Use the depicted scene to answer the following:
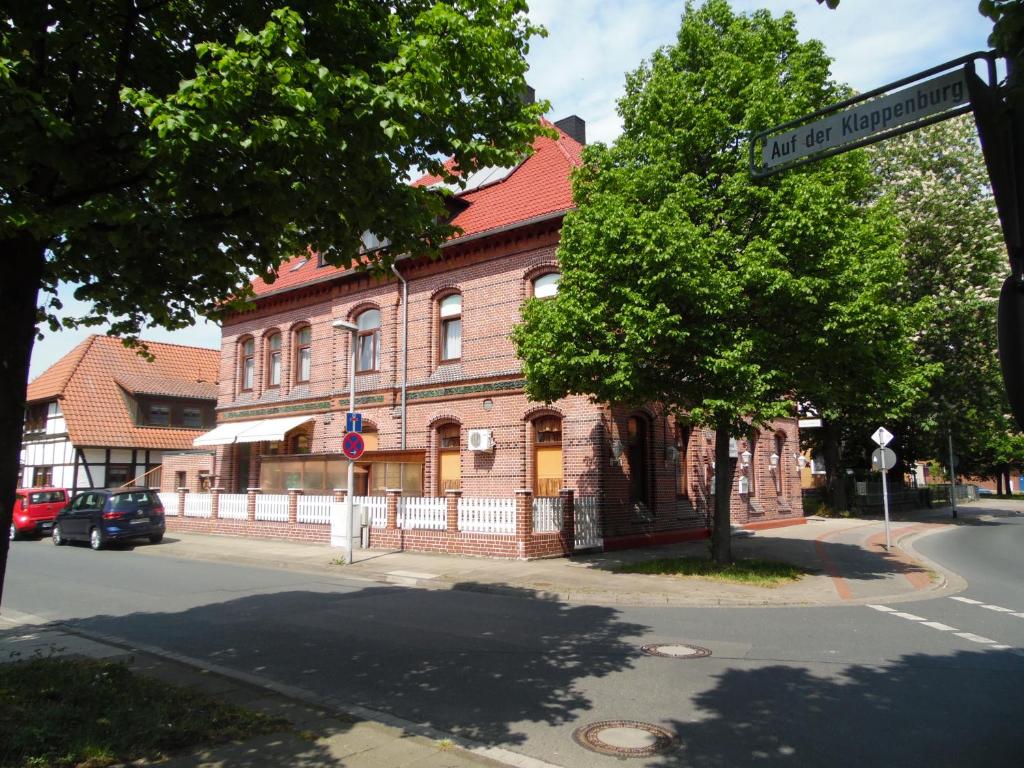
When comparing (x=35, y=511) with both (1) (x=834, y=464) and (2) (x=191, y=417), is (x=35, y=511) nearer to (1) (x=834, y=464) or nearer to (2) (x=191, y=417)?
(2) (x=191, y=417)

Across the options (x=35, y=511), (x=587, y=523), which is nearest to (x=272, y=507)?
(x=35, y=511)

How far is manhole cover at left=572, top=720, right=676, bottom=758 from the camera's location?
4.92 meters

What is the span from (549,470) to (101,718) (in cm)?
1421

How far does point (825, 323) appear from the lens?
1195 centimetres

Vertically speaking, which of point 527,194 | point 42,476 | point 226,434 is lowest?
point 42,476

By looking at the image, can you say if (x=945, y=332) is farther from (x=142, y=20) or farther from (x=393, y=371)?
(x=142, y=20)

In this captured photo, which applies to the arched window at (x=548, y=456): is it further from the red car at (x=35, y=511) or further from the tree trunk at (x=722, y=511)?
the red car at (x=35, y=511)

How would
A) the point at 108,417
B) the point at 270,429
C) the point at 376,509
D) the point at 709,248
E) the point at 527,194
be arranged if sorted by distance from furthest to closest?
the point at 108,417 → the point at 270,429 → the point at 527,194 → the point at 376,509 → the point at 709,248

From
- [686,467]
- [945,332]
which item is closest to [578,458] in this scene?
[686,467]

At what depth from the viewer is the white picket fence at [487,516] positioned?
15953 mm

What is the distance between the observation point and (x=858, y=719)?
550 centimetres

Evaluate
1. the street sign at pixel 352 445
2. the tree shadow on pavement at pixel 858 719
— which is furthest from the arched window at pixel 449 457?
the tree shadow on pavement at pixel 858 719

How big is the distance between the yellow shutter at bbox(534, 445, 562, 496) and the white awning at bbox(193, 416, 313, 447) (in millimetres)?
9409

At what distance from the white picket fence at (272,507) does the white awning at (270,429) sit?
3.24 metres
